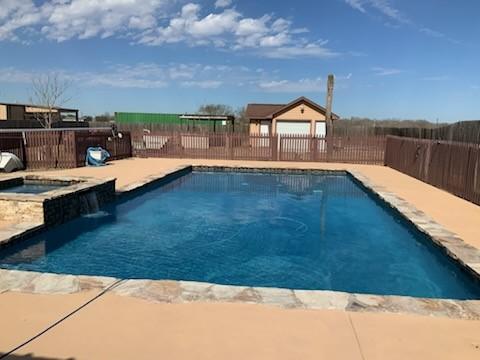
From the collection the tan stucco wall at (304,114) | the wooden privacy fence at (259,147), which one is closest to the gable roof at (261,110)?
the tan stucco wall at (304,114)

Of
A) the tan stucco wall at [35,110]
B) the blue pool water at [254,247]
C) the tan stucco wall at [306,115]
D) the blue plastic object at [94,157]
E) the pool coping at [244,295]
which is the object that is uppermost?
the tan stucco wall at [35,110]

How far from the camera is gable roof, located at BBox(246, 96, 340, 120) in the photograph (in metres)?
25.5

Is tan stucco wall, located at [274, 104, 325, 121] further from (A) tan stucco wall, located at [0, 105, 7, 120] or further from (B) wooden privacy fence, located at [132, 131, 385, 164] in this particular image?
(A) tan stucco wall, located at [0, 105, 7, 120]

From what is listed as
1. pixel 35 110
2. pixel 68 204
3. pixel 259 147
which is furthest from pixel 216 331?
pixel 35 110

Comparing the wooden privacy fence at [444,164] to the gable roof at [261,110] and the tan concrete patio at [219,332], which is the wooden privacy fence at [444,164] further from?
the gable roof at [261,110]

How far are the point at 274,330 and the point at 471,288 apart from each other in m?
3.07

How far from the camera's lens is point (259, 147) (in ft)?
69.5

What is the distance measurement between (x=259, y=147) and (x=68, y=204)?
45.4 feet

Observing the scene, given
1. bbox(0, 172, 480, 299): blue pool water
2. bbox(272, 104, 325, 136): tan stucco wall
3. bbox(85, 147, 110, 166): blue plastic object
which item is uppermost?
bbox(272, 104, 325, 136): tan stucco wall

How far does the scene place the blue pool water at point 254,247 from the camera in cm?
586

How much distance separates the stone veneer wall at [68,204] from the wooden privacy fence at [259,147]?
38.6 feet

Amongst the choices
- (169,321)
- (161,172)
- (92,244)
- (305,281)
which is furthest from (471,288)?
(161,172)

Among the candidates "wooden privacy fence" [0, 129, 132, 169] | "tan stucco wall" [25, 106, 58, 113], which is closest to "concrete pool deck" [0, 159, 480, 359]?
"wooden privacy fence" [0, 129, 132, 169]

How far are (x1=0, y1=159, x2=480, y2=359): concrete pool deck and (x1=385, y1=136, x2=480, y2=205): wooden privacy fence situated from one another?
7168 millimetres
